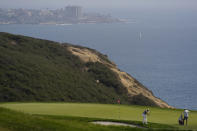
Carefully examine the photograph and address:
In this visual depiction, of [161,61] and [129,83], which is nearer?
[129,83]

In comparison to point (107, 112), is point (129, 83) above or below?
below

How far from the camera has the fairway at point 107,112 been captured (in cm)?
1390

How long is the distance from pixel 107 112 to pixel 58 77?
46.9ft

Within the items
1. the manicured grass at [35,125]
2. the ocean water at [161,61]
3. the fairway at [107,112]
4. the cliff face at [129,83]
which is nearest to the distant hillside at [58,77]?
the cliff face at [129,83]

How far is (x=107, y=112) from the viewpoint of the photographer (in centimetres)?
1481

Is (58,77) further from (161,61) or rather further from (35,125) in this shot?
(161,61)

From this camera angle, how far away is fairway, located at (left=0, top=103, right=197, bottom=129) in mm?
13905

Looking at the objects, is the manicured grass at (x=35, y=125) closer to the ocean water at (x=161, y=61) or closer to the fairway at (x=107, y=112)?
the fairway at (x=107, y=112)

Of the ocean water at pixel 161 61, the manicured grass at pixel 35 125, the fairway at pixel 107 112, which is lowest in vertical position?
the ocean water at pixel 161 61

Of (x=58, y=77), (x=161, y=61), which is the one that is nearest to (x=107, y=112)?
(x=58, y=77)

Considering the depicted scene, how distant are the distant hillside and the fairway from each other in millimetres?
8897

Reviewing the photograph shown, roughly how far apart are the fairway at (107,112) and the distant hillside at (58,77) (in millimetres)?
8897

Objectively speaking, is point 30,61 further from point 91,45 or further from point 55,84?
point 91,45

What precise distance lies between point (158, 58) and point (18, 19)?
4396 inches
